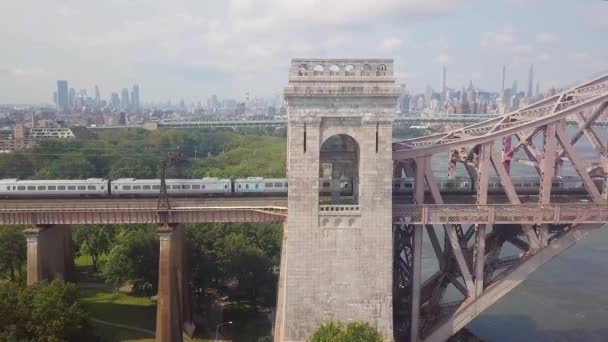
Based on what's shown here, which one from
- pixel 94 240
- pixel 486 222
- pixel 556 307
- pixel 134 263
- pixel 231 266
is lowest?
pixel 556 307

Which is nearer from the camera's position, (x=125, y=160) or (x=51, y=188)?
(x=51, y=188)

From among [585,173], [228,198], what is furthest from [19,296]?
[585,173]

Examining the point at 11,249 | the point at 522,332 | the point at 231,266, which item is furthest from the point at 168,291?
the point at 522,332

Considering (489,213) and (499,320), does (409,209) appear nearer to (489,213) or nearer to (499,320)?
(489,213)

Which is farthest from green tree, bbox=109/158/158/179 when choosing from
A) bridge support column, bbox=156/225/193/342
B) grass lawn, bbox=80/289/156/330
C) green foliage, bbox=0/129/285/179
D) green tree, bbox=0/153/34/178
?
bridge support column, bbox=156/225/193/342

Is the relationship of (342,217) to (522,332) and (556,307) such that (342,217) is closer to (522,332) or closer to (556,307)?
(522,332)

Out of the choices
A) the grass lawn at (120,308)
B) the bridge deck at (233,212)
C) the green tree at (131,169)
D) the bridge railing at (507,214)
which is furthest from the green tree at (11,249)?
the green tree at (131,169)

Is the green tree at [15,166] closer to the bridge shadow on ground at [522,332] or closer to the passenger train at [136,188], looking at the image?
the passenger train at [136,188]
